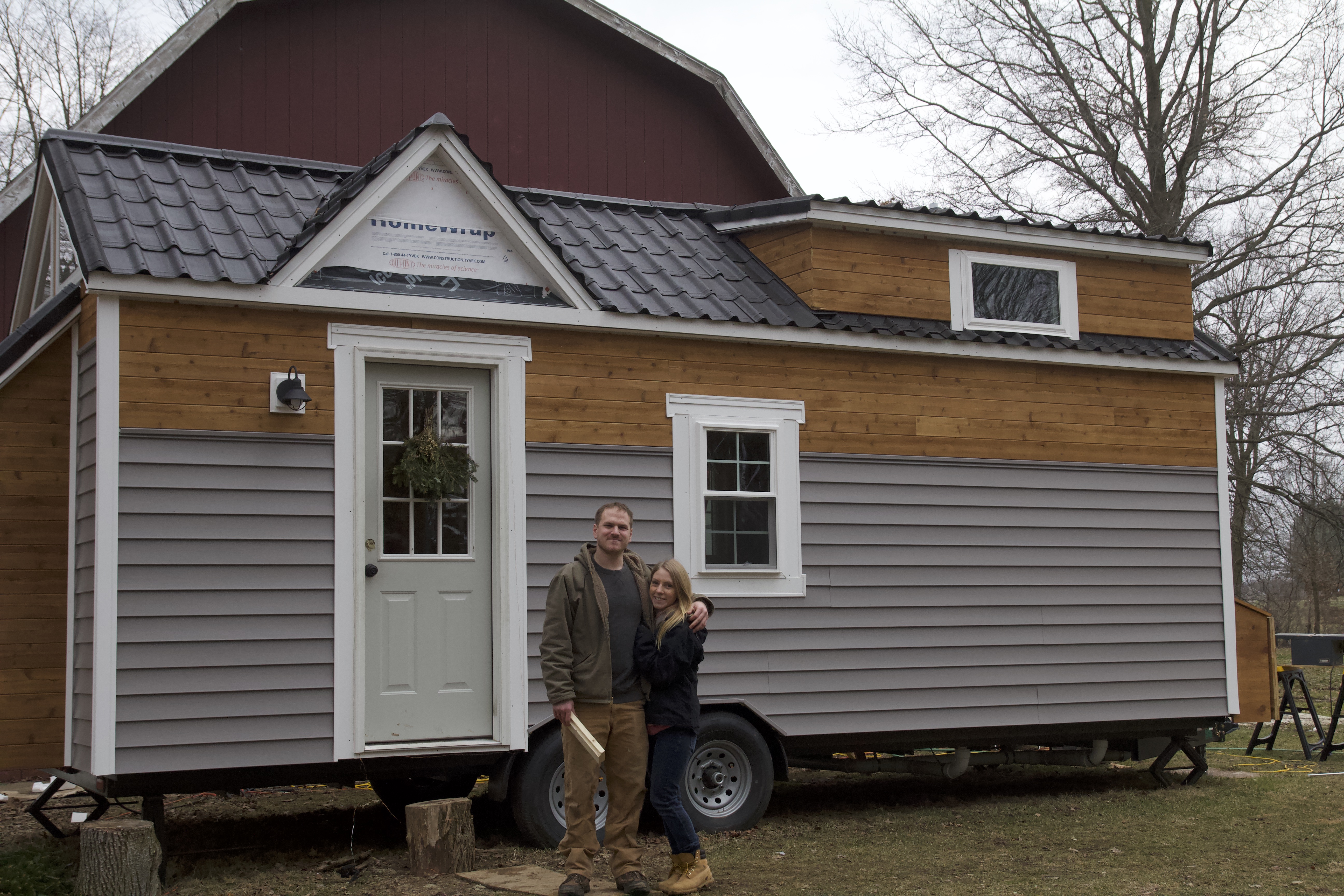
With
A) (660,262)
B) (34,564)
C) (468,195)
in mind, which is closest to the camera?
(34,564)

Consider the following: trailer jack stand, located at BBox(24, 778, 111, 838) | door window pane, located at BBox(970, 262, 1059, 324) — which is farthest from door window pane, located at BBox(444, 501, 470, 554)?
door window pane, located at BBox(970, 262, 1059, 324)

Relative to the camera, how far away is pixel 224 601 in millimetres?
7129

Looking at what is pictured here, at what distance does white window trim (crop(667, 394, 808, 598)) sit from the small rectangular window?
50 millimetres

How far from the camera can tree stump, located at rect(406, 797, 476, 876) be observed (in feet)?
22.7

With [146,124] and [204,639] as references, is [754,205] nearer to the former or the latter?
[204,639]

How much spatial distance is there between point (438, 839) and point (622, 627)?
5.25ft

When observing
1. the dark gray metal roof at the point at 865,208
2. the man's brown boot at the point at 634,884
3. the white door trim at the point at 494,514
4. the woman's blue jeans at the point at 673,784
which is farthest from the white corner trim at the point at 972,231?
the man's brown boot at the point at 634,884

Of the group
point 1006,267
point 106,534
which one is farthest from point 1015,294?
point 106,534

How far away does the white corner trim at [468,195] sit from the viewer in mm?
7555

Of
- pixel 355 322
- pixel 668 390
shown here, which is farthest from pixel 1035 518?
pixel 355 322

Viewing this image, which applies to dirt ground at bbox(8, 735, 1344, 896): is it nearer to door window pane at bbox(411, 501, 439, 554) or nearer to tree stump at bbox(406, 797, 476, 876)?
tree stump at bbox(406, 797, 476, 876)

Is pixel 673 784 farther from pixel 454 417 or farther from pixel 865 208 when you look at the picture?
pixel 865 208

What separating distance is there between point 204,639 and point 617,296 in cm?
316

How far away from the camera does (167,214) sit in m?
7.78
